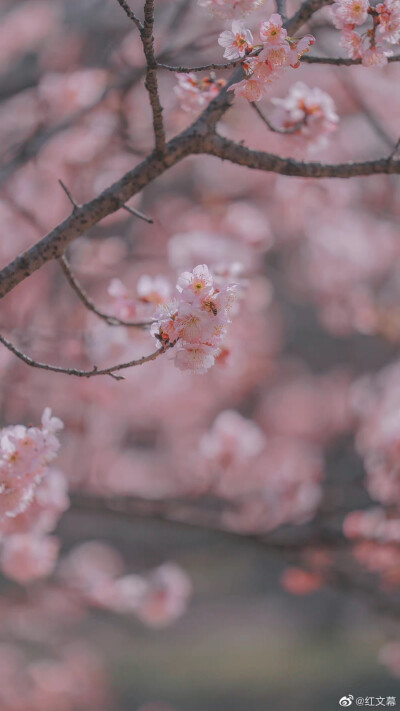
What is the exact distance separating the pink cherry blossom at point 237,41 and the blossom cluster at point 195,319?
0.40m

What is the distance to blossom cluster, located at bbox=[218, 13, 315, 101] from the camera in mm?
1086

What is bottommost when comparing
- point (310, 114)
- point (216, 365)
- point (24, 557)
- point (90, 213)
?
point (90, 213)

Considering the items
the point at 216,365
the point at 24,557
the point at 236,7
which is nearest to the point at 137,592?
the point at 24,557

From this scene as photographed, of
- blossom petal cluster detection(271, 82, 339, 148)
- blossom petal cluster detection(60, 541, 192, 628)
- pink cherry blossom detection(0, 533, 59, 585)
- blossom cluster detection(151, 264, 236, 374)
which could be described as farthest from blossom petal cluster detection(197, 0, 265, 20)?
blossom petal cluster detection(60, 541, 192, 628)

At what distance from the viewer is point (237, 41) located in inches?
44.1

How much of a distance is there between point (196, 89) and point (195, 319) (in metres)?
0.86

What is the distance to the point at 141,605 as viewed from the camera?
15.4ft

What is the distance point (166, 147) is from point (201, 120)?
0.38ft

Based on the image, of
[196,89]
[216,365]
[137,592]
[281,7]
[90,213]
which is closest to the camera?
[90,213]

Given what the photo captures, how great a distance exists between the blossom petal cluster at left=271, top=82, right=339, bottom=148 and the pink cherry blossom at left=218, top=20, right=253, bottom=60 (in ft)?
2.36

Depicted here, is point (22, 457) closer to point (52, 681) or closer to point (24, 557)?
point (24, 557)

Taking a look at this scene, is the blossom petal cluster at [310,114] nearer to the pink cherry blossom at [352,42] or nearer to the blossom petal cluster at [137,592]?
the pink cherry blossom at [352,42]

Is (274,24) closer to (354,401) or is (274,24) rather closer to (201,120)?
(201,120)

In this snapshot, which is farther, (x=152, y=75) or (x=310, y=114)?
(x=310, y=114)
